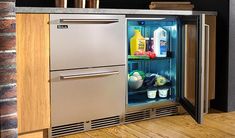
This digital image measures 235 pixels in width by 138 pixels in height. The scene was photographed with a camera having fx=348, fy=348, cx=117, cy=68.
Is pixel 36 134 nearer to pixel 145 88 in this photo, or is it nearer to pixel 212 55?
pixel 145 88

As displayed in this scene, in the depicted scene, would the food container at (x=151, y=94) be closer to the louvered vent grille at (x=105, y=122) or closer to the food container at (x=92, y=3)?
the louvered vent grille at (x=105, y=122)

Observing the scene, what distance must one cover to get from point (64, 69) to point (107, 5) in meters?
Answer: 0.99

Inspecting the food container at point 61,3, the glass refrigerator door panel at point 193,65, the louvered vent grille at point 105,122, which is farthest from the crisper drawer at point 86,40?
the glass refrigerator door panel at point 193,65

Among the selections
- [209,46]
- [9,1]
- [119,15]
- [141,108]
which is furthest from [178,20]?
[9,1]

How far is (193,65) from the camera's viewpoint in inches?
105

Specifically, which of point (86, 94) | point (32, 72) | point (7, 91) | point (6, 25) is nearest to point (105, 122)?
point (86, 94)

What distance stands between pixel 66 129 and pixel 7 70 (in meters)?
0.85

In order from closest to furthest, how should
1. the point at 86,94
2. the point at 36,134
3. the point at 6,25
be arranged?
the point at 6,25, the point at 36,134, the point at 86,94

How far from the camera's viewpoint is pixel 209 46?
2.81 metres

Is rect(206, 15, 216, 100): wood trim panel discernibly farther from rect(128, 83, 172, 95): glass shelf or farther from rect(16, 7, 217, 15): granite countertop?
rect(128, 83, 172, 95): glass shelf

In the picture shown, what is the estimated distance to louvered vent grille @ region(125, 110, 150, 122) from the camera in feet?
8.34

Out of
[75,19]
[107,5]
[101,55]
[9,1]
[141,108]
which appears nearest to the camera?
[9,1]

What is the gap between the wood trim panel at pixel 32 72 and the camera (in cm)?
203

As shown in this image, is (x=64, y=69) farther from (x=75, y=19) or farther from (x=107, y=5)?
(x=107, y=5)
